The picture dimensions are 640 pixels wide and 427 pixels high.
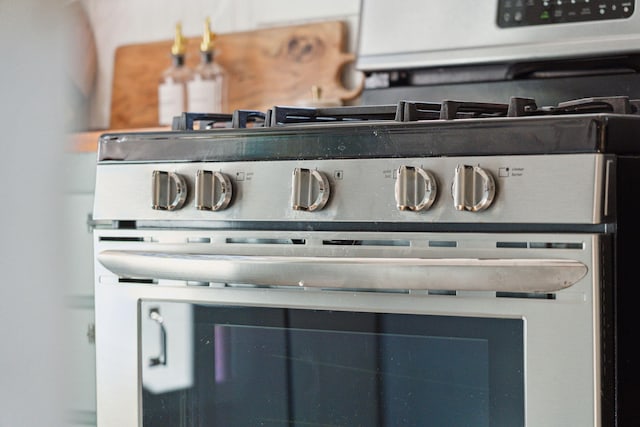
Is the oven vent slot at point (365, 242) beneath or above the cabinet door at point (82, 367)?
above

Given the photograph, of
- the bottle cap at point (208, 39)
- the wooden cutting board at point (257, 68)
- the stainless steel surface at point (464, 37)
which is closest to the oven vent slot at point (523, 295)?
the stainless steel surface at point (464, 37)

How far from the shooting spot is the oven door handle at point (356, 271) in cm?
95

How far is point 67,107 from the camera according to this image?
2.23 metres

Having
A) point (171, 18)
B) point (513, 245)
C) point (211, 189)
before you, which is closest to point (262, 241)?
point (211, 189)

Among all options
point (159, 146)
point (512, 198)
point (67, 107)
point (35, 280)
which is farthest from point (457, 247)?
point (67, 107)

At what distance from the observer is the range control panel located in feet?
4.87

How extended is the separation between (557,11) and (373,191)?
68 cm

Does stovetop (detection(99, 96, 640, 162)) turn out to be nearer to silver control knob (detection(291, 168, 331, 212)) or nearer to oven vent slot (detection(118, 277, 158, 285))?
silver control knob (detection(291, 168, 331, 212))

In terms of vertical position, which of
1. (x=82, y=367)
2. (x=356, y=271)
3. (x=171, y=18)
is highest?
(x=171, y=18)

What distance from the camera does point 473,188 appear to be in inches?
38.2

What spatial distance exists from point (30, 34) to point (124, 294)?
123cm

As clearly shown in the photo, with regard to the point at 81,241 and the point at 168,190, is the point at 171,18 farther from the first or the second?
the point at 168,190

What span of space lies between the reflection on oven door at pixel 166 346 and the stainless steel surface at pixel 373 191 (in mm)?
121

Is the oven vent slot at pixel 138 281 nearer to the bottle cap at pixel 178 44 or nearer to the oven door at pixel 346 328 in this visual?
the oven door at pixel 346 328
